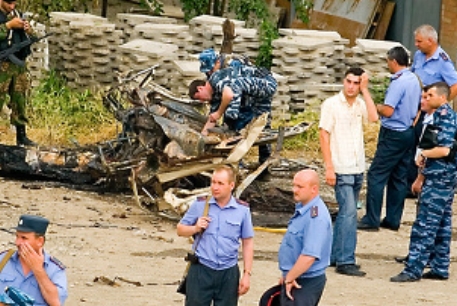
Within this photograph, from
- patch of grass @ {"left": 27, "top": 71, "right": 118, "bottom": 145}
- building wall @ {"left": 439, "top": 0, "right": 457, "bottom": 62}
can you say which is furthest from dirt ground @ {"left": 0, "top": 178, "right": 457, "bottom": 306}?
building wall @ {"left": 439, "top": 0, "right": 457, "bottom": 62}

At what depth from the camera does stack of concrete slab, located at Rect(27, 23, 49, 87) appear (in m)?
18.8

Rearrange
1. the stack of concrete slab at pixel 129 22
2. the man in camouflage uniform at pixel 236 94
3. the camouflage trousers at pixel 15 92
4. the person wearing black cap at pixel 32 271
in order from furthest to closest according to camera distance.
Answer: the stack of concrete slab at pixel 129 22
the camouflage trousers at pixel 15 92
the man in camouflage uniform at pixel 236 94
the person wearing black cap at pixel 32 271

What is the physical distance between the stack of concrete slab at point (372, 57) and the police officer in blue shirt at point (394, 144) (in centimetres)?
508

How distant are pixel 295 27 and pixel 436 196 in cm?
1084

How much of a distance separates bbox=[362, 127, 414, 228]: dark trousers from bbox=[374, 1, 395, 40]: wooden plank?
788 cm

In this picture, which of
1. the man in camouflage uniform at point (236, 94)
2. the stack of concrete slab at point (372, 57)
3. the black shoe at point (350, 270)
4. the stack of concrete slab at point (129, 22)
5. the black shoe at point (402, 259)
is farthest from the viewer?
the stack of concrete slab at point (129, 22)

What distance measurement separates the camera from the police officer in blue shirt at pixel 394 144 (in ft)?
43.3

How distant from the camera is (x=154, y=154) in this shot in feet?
44.6

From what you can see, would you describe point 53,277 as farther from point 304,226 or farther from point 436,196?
point 436,196

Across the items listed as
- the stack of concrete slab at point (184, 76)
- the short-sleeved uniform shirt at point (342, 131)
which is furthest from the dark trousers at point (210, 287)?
the stack of concrete slab at point (184, 76)

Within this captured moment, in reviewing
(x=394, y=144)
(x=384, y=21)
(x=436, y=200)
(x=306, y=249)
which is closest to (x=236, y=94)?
(x=394, y=144)

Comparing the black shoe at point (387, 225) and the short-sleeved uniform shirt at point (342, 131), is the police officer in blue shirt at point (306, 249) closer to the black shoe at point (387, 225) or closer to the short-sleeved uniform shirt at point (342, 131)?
the short-sleeved uniform shirt at point (342, 131)

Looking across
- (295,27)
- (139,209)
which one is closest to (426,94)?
(139,209)

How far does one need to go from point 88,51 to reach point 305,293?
1073 centimetres
